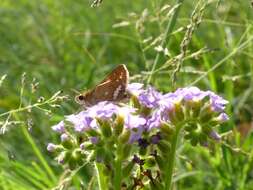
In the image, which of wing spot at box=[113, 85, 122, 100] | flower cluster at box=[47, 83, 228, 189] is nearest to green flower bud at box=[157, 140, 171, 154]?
flower cluster at box=[47, 83, 228, 189]

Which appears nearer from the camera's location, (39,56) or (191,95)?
(191,95)

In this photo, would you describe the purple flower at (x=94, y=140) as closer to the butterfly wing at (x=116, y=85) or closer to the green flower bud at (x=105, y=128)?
the green flower bud at (x=105, y=128)

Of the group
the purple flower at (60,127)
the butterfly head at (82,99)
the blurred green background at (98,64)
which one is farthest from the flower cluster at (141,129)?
the blurred green background at (98,64)

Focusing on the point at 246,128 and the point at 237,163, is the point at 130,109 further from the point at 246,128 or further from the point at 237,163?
the point at 246,128

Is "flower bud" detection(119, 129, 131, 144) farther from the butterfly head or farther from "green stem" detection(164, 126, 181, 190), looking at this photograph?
the butterfly head

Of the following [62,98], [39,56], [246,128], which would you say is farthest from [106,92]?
[39,56]

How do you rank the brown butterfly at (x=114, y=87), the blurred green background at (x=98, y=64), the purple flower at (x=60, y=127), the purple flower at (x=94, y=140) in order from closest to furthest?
1. the purple flower at (x=94, y=140)
2. the purple flower at (x=60, y=127)
3. the brown butterfly at (x=114, y=87)
4. the blurred green background at (x=98, y=64)
